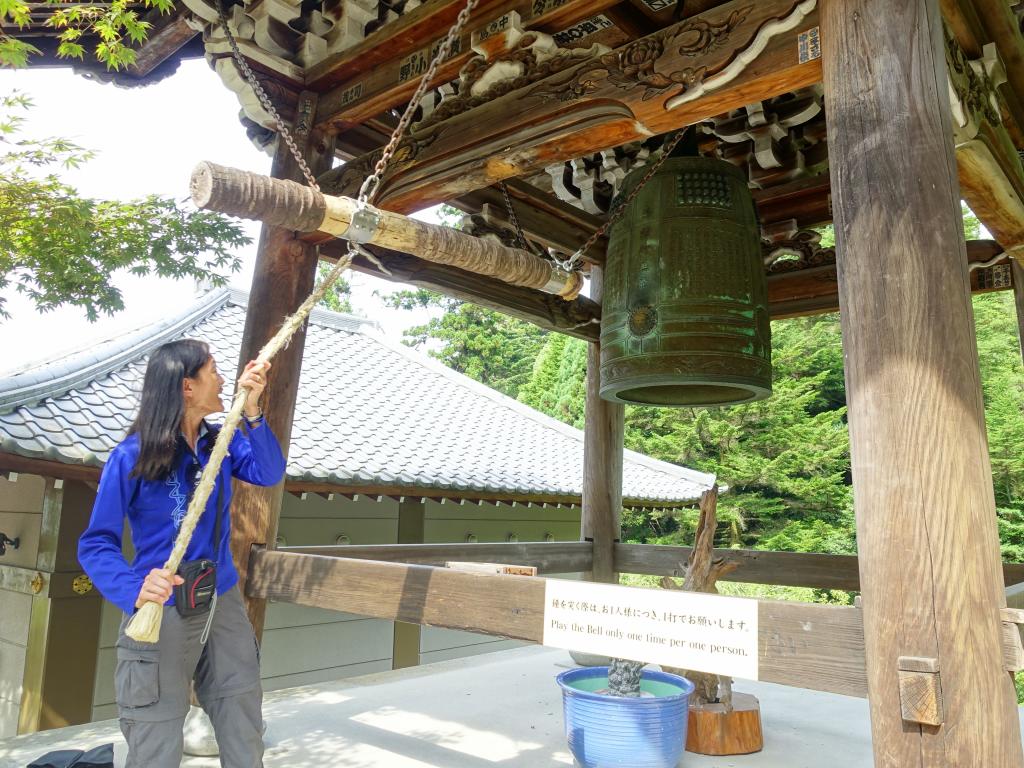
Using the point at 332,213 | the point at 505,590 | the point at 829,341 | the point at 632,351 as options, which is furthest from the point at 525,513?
the point at 829,341

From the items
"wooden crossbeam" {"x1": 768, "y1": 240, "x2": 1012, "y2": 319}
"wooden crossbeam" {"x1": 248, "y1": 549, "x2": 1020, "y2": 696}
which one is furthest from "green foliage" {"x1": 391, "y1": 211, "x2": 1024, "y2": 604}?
"wooden crossbeam" {"x1": 248, "y1": 549, "x2": 1020, "y2": 696}

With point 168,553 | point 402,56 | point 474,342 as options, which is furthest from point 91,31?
point 474,342

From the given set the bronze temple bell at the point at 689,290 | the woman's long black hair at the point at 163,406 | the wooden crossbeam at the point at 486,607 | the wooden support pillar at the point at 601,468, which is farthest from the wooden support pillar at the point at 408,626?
the woman's long black hair at the point at 163,406

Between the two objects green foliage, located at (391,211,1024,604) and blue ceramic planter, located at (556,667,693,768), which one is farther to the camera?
green foliage, located at (391,211,1024,604)

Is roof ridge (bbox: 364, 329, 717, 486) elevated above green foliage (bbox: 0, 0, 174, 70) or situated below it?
below

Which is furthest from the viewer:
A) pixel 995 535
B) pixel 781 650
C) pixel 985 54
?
pixel 985 54

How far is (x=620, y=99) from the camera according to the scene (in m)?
2.55

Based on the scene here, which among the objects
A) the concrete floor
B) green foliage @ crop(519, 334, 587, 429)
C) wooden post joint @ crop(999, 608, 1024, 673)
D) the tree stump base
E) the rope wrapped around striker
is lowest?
the concrete floor

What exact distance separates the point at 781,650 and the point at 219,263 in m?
5.42

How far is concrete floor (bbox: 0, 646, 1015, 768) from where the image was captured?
3.53 meters

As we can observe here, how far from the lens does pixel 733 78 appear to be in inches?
90.7

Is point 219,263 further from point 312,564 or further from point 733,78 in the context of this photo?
point 733,78

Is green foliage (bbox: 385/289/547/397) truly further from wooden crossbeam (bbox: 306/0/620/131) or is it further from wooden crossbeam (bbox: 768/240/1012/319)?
wooden crossbeam (bbox: 306/0/620/131)

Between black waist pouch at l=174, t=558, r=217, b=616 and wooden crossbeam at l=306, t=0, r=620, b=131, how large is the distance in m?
2.20
